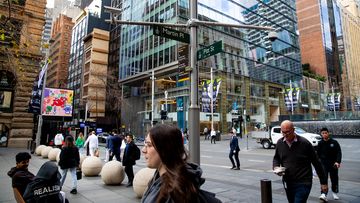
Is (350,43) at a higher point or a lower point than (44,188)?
higher

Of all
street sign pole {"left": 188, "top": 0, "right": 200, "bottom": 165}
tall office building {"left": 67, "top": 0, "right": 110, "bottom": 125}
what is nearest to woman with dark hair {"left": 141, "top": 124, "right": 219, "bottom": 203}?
street sign pole {"left": 188, "top": 0, "right": 200, "bottom": 165}

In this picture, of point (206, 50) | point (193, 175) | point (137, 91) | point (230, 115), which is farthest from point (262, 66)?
point (193, 175)

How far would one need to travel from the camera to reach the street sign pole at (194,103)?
5.86m

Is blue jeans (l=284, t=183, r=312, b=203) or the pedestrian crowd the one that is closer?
the pedestrian crowd

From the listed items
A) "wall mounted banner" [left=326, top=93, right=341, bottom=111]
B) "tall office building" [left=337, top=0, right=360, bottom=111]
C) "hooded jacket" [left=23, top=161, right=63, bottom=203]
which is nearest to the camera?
"hooded jacket" [left=23, top=161, right=63, bottom=203]

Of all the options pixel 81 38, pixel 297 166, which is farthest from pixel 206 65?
pixel 81 38

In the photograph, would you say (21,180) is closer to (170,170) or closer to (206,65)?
(170,170)

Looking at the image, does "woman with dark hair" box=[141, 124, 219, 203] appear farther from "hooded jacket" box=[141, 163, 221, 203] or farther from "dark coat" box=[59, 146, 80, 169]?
"dark coat" box=[59, 146, 80, 169]

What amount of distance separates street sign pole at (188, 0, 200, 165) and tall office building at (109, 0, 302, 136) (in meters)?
31.0

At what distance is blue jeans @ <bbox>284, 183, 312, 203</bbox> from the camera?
4152 mm

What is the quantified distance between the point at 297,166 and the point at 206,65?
41981mm

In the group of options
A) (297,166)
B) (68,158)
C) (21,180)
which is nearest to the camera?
(21,180)

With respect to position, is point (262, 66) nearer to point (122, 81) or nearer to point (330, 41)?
point (122, 81)

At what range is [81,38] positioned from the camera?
79750mm
